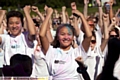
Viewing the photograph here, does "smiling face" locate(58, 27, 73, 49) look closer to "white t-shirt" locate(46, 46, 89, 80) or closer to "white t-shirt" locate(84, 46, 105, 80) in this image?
"white t-shirt" locate(46, 46, 89, 80)

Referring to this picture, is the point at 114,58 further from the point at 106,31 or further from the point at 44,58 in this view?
the point at 106,31

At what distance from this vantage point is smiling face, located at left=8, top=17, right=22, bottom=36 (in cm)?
473

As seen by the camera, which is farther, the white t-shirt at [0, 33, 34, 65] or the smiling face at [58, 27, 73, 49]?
the white t-shirt at [0, 33, 34, 65]

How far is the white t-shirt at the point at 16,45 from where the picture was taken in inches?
184

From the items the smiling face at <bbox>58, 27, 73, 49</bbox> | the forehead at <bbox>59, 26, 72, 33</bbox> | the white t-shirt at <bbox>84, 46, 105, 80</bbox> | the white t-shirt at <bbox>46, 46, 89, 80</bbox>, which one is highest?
the forehead at <bbox>59, 26, 72, 33</bbox>

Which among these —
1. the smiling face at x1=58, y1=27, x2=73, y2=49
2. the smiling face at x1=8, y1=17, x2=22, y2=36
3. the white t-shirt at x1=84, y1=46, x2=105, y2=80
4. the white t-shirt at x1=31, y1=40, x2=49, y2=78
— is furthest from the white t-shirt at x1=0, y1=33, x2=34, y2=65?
the white t-shirt at x1=84, y1=46, x2=105, y2=80

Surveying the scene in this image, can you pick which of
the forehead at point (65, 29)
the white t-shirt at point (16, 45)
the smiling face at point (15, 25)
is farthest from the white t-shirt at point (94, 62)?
the smiling face at point (15, 25)

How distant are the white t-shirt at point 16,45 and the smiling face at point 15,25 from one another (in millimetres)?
64

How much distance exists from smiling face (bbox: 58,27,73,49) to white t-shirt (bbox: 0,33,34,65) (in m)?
0.59

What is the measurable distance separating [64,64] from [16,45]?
0.97m

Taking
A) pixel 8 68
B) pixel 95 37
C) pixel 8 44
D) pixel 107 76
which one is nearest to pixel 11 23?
pixel 8 44

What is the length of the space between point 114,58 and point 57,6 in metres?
71.5

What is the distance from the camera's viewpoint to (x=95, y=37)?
533cm

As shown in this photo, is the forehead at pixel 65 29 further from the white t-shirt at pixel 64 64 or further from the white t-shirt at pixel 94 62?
the white t-shirt at pixel 94 62
